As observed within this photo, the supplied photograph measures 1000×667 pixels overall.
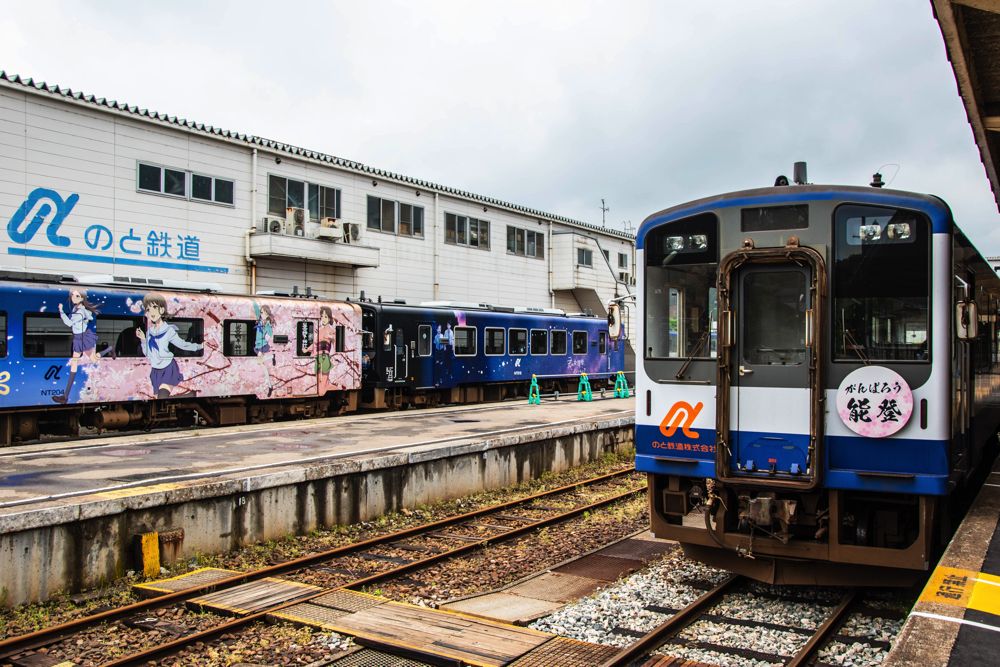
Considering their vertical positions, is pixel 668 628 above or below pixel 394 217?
below

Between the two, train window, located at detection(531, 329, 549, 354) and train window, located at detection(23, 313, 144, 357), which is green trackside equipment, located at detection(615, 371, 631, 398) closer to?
train window, located at detection(531, 329, 549, 354)

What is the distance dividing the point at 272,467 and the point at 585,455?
23.0 ft

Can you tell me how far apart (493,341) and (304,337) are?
22.9ft

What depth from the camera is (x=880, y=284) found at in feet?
19.1

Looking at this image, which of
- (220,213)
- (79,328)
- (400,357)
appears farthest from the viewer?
(400,357)


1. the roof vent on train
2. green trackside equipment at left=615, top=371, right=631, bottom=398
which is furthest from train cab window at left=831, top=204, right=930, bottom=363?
green trackside equipment at left=615, top=371, right=631, bottom=398

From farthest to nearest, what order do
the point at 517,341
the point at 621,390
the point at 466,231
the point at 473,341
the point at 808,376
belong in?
the point at 466,231, the point at 621,390, the point at 517,341, the point at 473,341, the point at 808,376

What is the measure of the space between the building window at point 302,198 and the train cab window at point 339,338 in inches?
185

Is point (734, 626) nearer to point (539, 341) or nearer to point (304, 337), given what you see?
point (304, 337)

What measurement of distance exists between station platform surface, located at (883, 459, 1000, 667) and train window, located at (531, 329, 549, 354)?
19028 millimetres

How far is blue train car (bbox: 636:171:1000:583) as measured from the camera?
571 centimetres

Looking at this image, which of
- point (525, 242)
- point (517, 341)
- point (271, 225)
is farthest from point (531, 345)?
point (271, 225)

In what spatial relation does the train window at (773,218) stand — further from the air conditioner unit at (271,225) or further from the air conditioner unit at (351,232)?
the air conditioner unit at (351,232)

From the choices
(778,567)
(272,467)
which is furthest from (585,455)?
(778,567)
